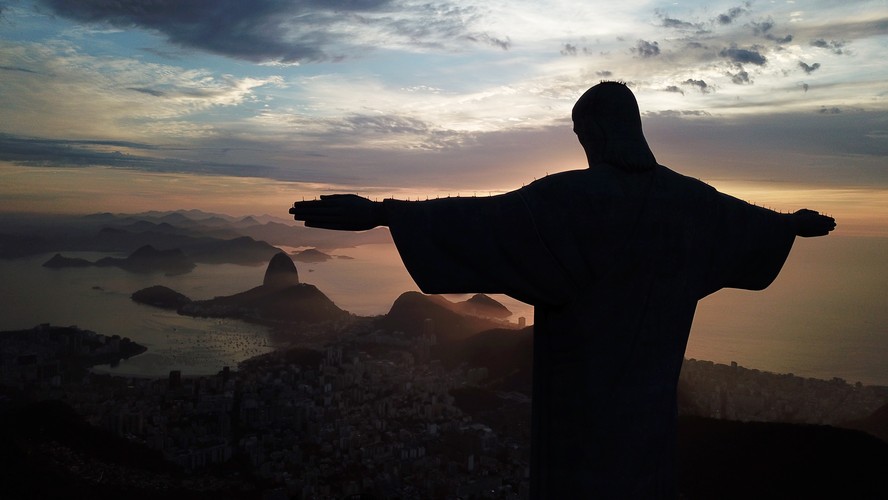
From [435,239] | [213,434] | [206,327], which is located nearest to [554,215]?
[435,239]

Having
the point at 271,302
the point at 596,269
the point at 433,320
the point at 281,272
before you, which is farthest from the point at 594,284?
the point at 281,272

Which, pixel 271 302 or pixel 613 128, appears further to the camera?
pixel 271 302

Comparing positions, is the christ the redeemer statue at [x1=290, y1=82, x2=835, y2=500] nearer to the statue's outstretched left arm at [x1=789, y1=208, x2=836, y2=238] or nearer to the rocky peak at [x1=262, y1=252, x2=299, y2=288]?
the statue's outstretched left arm at [x1=789, y1=208, x2=836, y2=238]

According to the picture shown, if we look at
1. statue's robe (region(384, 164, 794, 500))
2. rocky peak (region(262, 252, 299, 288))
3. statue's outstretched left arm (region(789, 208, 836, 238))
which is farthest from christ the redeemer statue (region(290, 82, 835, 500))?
rocky peak (region(262, 252, 299, 288))

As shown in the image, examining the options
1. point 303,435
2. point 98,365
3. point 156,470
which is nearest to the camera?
point 156,470

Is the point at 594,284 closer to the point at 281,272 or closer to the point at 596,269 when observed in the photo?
the point at 596,269

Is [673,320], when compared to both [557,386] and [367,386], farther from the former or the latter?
[367,386]
